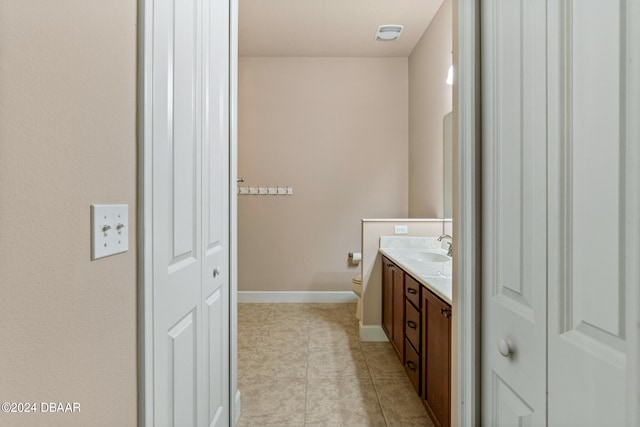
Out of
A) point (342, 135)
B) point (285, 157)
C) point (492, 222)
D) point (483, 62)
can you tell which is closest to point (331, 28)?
point (342, 135)

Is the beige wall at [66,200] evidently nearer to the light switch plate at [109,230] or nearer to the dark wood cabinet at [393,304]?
the light switch plate at [109,230]

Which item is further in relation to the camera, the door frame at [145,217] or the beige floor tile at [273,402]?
the beige floor tile at [273,402]

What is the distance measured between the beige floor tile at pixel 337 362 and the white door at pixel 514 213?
5.08 ft

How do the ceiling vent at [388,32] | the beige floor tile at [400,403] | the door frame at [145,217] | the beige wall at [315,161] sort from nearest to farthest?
the door frame at [145,217] < the beige floor tile at [400,403] < the ceiling vent at [388,32] < the beige wall at [315,161]

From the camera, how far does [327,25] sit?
10.9 feet

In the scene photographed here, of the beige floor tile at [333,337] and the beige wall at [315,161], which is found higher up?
the beige wall at [315,161]

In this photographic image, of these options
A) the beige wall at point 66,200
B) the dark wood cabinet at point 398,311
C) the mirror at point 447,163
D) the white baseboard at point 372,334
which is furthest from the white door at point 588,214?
the white baseboard at point 372,334

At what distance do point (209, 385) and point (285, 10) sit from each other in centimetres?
314

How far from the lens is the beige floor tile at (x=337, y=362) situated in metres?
2.31

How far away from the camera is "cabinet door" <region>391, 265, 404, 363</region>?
229 centimetres

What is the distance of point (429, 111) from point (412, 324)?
226cm

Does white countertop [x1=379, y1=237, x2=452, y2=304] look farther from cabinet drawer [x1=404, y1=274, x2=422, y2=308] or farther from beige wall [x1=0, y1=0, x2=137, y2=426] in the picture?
beige wall [x1=0, y1=0, x2=137, y2=426]

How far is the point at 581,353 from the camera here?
22.8 inches

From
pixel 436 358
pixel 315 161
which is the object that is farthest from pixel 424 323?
pixel 315 161
